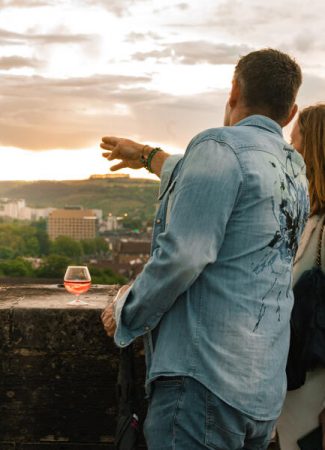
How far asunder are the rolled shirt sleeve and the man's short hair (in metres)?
0.21

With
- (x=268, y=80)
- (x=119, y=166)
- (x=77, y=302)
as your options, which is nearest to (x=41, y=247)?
(x=77, y=302)

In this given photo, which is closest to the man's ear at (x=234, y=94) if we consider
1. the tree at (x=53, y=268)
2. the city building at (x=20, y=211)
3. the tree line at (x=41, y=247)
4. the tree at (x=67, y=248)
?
the tree at (x=53, y=268)

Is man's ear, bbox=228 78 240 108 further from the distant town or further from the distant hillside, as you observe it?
the distant hillside

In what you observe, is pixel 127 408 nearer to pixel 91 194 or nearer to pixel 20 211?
pixel 91 194

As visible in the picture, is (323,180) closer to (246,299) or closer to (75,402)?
(246,299)

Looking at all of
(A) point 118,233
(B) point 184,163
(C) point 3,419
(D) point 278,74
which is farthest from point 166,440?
(A) point 118,233

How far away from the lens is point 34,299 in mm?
3156

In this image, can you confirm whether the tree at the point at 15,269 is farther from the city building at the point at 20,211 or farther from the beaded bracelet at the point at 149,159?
the beaded bracelet at the point at 149,159

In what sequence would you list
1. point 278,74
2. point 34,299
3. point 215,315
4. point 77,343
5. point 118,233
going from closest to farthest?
point 215,315
point 278,74
point 77,343
point 34,299
point 118,233

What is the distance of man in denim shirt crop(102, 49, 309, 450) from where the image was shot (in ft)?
5.94

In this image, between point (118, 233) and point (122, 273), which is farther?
point (118, 233)

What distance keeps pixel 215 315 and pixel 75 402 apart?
1361 millimetres

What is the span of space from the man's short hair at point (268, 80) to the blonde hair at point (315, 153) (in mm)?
459

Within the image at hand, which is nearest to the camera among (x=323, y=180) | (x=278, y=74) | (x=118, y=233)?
(x=278, y=74)
